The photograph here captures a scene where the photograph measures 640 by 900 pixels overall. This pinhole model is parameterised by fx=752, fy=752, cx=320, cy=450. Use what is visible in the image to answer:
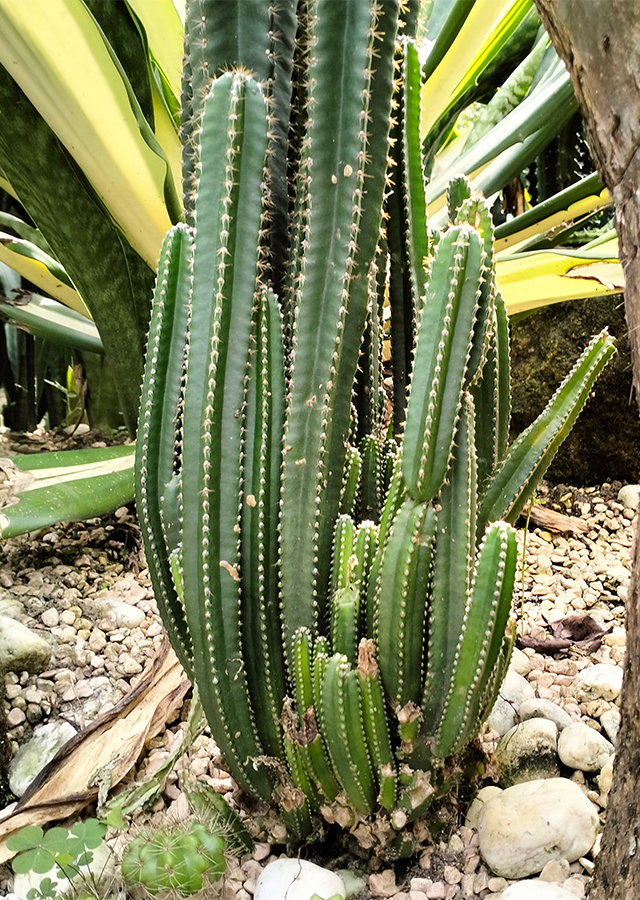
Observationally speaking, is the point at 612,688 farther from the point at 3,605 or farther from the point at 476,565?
the point at 3,605

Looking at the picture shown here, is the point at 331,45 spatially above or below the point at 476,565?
above

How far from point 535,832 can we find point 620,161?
1.04 metres

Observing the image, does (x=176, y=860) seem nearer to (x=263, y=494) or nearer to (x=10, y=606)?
(x=263, y=494)

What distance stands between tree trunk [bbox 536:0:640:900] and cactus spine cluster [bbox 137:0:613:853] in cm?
20

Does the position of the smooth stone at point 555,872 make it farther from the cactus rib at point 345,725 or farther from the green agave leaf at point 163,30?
the green agave leaf at point 163,30

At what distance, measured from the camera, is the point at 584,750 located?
56.8 inches

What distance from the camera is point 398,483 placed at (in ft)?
3.75

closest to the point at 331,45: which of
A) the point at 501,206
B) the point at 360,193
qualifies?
the point at 360,193

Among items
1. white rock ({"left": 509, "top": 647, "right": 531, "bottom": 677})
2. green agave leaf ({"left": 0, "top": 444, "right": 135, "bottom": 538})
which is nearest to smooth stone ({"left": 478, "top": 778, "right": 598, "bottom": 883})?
white rock ({"left": 509, "top": 647, "right": 531, "bottom": 677})

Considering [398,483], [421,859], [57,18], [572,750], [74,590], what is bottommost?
[421,859]

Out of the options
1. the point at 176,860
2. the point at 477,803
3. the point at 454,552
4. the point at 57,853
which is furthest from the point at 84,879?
the point at 454,552

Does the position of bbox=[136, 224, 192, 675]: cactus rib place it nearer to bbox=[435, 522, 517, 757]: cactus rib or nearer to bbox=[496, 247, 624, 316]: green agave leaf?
bbox=[435, 522, 517, 757]: cactus rib

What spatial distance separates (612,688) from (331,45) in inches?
54.9

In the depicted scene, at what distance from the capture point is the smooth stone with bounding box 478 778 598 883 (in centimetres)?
124
